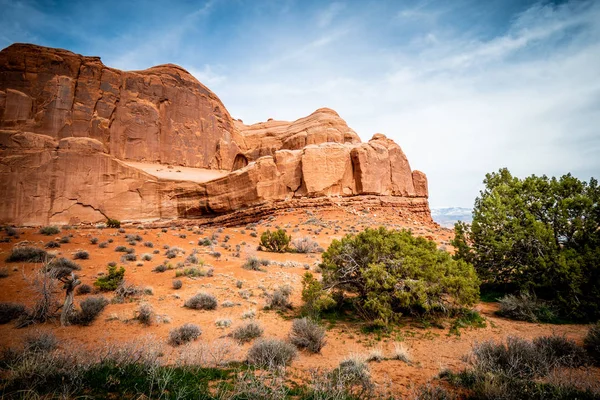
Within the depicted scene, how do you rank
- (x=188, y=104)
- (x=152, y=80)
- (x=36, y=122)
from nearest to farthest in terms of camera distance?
(x=36, y=122) < (x=152, y=80) < (x=188, y=104)

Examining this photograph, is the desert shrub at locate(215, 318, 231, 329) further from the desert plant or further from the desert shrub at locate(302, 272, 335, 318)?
the desert plant

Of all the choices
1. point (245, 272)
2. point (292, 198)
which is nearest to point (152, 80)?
point (292, 198)

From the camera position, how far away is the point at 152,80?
42.0 m

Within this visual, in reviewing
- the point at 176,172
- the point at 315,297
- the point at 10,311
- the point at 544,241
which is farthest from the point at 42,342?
the point at 176,172

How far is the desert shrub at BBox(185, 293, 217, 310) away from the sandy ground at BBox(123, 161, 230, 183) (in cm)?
2974

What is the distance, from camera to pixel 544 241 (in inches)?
336

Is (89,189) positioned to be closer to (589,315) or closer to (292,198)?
(292,198)

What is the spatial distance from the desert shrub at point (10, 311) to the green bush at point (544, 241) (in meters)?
13.7

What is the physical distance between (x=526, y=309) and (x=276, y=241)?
12.2m

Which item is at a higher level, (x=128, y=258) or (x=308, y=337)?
(x=128, y=258)

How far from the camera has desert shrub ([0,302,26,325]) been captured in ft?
22.4

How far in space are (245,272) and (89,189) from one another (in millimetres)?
28504

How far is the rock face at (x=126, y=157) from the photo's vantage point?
29422mm

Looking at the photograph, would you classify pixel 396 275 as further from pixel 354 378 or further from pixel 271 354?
pixel 271 354
